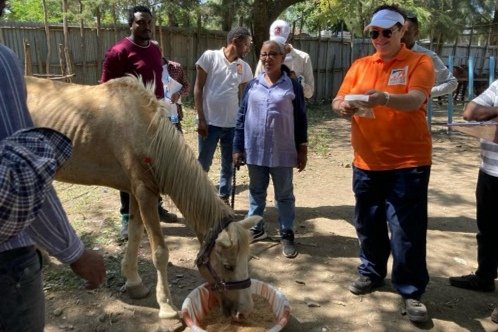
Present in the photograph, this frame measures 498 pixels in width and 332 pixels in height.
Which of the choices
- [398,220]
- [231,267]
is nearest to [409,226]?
[398,220]

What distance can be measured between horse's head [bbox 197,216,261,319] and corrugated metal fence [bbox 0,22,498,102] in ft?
27.2

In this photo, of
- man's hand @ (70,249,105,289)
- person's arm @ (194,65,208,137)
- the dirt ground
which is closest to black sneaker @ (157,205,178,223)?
the dirt ground

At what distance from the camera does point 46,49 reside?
10.4 meters

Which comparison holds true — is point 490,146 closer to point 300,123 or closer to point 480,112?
point 480,112

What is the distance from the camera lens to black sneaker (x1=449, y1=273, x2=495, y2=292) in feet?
11.6

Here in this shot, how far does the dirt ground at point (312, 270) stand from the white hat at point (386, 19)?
837 mm

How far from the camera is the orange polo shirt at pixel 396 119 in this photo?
2877 mm

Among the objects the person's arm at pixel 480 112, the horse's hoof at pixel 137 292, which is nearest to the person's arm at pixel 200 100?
the horse's hoof at pixel 137 292

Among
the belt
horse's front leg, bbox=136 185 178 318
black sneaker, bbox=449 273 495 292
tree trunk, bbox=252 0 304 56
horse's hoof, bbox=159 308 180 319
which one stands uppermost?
tree trunk, bbox=252 0 304 56

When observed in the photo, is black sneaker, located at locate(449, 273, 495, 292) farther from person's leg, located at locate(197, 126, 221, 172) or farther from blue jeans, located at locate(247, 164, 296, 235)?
person's leg, located at locate(197, 126, 221, 172)

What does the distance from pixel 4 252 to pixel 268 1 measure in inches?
464

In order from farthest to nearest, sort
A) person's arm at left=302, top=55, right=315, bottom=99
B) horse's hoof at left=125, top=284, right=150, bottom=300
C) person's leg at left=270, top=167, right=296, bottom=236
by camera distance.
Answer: person's arm at left=302, top=55, right=315, bottom=99, person's leg at left=270, top=167, right=296, bottom=236, horse's hoof at left=125, top=284, right=150, bottom=300

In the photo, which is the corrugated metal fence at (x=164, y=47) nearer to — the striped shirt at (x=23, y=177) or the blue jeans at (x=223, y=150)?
the blue jeans at (x=223, y=150)

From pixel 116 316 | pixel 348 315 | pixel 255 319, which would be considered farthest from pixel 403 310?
pixel 116 316
